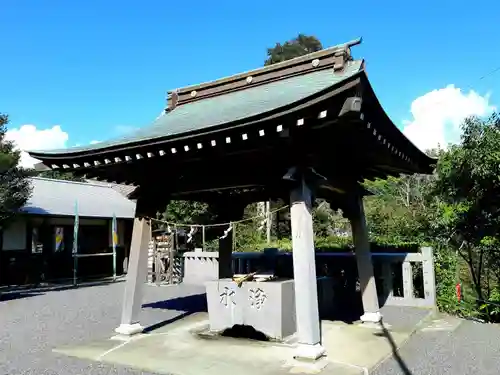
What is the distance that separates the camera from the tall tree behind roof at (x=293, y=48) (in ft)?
89.3

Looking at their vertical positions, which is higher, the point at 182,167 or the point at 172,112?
the point at 172,112

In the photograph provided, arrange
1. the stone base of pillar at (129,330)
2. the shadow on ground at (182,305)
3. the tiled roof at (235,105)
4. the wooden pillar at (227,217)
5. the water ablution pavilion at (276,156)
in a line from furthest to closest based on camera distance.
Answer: the wooden pillar at (227,217) → the shadow on ground at (182,305) → the stone base of pillar at (129,330) → the tiled roof at (235,105) → the water ablution pavilion at (276,156)

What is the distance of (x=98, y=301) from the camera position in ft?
33.1

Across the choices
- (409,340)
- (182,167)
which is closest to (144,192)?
(182,167)

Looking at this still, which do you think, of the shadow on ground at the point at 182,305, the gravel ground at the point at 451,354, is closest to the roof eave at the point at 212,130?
the gravel ground at the point at 451,354

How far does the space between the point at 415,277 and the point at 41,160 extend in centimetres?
752

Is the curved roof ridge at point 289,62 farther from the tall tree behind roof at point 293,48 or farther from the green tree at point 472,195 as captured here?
the tall tree behind roof at point 293,48

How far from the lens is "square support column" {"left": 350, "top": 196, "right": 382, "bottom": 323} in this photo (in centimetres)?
659

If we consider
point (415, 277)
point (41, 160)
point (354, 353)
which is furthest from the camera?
point (415, 277)

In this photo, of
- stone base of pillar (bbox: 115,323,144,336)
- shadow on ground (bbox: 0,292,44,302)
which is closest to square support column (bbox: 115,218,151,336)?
stone base of pillar (bbox: 115,323,144,336)

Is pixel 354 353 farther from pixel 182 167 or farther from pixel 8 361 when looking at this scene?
pixel 8 361

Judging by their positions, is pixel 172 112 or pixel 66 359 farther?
pixel 172 112

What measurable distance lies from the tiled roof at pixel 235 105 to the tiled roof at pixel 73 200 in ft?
27.8

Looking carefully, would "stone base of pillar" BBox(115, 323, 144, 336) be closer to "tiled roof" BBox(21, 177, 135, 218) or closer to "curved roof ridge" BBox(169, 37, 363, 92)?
"curved roof ridge" BBox(169, 37, 363, 92)
